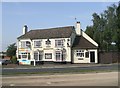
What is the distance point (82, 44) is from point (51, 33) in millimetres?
7231

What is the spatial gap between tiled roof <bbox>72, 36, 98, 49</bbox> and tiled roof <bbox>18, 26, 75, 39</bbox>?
2.41m

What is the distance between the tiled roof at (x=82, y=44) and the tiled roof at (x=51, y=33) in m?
2.41

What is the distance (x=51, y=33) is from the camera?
66062 millimetres

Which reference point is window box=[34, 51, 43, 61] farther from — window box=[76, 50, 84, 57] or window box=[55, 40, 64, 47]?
window box=[76, 50, 84, 57]

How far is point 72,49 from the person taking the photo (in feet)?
206

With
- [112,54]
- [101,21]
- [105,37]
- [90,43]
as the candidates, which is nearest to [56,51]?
[90,43]

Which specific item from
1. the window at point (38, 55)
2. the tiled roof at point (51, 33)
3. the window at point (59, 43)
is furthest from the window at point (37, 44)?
the window at point (59, 43)

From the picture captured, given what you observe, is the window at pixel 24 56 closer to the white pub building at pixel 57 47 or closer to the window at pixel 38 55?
the white pub building at pixel 57 47

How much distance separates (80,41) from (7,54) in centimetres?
2899

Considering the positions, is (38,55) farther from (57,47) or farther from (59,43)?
(59,43)

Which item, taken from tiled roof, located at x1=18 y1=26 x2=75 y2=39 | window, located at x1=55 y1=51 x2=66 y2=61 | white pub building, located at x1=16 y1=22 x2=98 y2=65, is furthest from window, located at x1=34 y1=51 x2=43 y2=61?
window, located at x1=55 y1=51 x2=66 y2=61

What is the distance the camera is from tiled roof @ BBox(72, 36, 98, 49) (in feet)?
204

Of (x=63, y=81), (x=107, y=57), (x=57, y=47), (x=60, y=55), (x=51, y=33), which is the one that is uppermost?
(x=51, y=33)

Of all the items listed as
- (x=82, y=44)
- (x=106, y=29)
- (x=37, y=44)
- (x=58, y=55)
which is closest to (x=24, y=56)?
(x=37, y=44)
